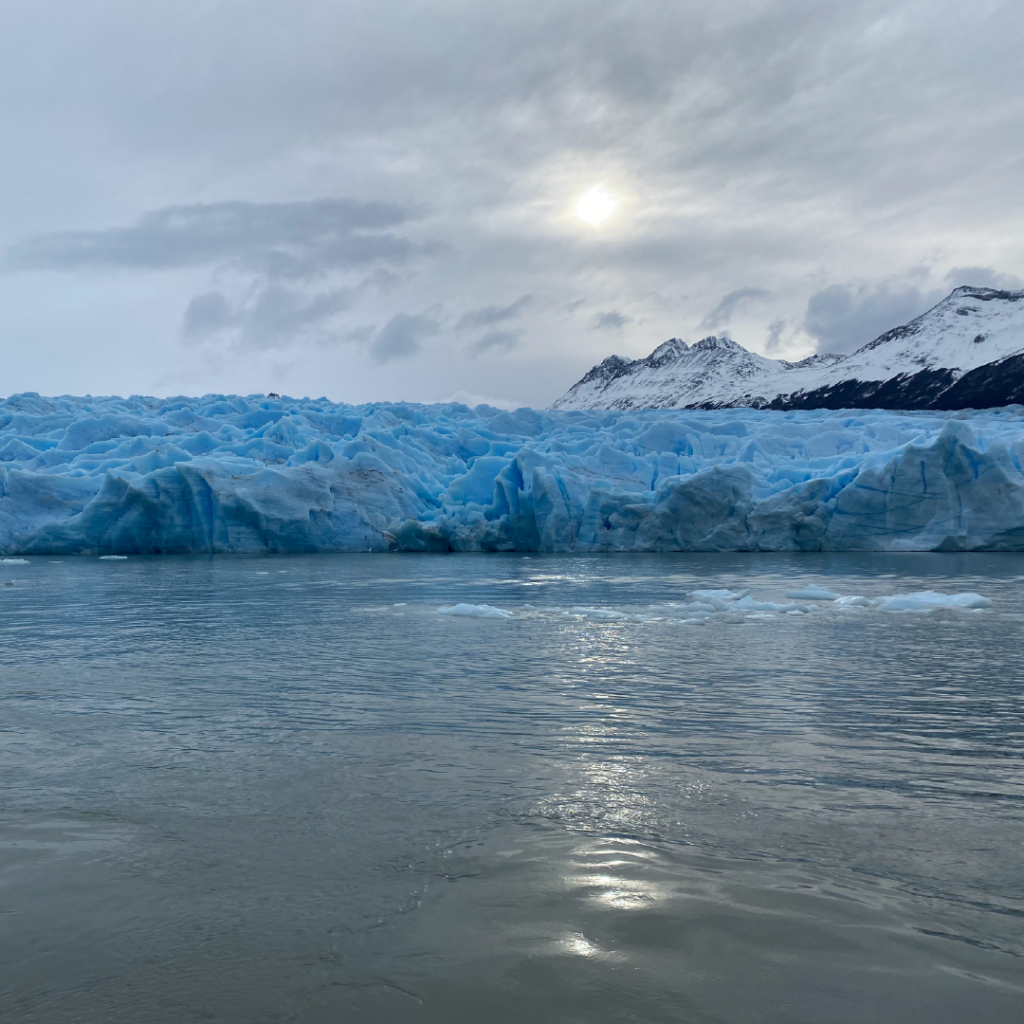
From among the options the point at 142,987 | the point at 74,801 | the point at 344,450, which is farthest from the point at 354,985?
the point at 344,450

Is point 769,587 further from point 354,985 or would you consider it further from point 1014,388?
point 1014,388

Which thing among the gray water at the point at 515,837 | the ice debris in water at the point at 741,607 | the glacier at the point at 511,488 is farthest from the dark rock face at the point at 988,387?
the gray water at the point at 515,837

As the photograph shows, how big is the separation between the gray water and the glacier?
15.7 metres

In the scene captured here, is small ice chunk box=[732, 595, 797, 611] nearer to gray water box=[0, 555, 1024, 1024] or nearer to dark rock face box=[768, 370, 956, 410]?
gray water box=[0, 555, 1024, 1024]

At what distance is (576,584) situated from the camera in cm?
1527

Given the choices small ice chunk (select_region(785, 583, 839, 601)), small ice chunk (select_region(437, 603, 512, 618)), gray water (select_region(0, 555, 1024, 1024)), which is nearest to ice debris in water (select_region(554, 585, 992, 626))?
small ice chunk (select_region(785, 583, 839, 601))

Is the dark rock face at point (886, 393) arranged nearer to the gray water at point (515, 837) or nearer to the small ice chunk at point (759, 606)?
the small ice chunk at point (759, 606)

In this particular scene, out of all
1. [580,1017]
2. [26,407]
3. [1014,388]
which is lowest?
[580,1017]

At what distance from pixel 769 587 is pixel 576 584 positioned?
122 inches

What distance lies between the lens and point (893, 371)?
306 ft

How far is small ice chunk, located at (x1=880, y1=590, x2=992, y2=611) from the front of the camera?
1083 cm

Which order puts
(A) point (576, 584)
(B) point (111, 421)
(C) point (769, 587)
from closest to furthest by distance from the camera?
(C) point (769, 587) < (A) point (576, 584) < (B) point (111, 421)

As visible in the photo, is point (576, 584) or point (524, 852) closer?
point (524, 852)

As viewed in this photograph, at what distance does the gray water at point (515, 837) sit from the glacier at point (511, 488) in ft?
51.5
